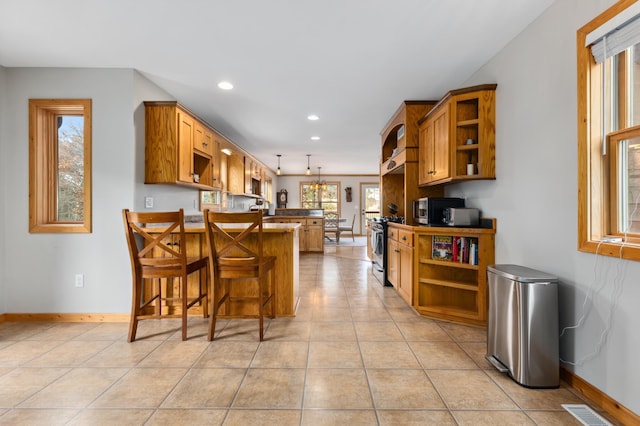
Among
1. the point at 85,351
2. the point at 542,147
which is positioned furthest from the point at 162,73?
the point at 542,147

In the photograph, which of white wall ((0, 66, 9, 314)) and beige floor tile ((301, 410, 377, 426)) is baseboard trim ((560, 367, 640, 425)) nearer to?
beige floor tile ((301, 410, 377, 426))

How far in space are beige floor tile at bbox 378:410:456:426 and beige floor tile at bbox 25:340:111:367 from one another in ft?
6.95

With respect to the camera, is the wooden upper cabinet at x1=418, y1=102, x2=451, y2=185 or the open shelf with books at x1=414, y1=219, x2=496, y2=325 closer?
the open shelf with books at x1=414, y1=219, x2=496, y2=325

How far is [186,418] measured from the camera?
1.60m

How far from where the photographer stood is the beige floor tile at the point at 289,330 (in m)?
2.62


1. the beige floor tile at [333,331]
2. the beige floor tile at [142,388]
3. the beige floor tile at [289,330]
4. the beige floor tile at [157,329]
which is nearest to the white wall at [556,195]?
the beige floor tile at [333,331]

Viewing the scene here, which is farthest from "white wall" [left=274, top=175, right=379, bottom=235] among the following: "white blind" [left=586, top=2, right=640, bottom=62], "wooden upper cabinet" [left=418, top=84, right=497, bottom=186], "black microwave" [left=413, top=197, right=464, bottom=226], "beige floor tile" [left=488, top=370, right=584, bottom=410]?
"white blind" [left=586, top=2, right=640, bottom=62]

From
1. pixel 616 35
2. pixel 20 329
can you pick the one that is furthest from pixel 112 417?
pixel 616 35

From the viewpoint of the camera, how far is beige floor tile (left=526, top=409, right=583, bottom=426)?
1.57 metres

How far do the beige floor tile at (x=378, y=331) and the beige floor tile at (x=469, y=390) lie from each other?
1.91ft

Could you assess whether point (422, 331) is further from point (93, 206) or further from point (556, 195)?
point (93, 206)

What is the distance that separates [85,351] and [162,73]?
257cm

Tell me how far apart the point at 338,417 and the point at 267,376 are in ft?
1.93

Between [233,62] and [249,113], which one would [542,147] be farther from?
[249,113]
